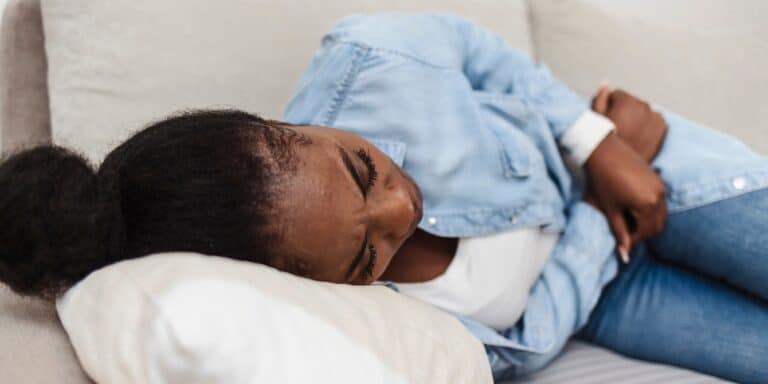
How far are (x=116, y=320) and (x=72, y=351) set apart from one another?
75mm

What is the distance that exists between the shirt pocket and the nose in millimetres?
225

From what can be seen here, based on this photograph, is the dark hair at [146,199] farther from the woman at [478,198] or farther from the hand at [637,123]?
the hand at [637,123]

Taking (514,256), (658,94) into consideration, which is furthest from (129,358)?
(658,94)

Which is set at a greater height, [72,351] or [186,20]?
[186,20]

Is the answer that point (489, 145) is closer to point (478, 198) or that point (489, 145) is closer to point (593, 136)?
point (478, 198)

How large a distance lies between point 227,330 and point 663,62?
111 centimetres

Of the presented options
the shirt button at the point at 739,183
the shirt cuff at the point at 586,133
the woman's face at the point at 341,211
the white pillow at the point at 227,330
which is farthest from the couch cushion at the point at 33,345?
the shirt button at the point at 739,183

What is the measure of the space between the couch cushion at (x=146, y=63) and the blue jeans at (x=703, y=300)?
22.8 inches

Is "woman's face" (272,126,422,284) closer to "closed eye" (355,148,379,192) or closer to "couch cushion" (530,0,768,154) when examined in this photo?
"closed eye" (355,148,379,192)

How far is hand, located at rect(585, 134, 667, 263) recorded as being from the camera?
0.93 m

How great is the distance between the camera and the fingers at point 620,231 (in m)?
0.97

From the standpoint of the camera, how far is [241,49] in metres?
0.95

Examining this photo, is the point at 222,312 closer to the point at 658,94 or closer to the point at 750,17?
the point at 658,94

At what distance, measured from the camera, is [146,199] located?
559 millimetres
